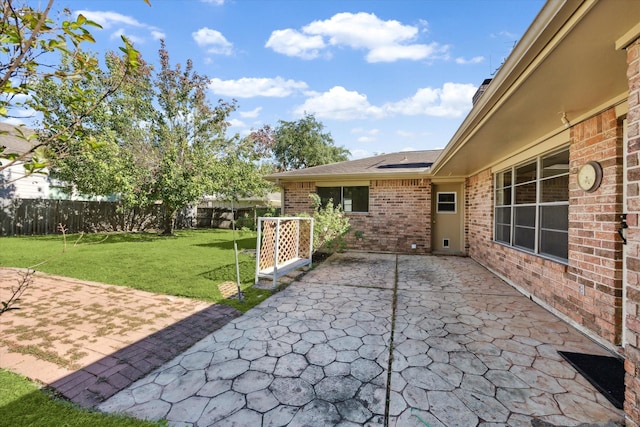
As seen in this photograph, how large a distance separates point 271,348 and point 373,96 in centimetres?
990

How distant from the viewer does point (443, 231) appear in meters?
9.76

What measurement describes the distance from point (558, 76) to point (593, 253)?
2.20m

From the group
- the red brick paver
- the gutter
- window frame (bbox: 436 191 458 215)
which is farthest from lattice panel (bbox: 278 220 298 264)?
window frame (bbox: 436 191 458 215)

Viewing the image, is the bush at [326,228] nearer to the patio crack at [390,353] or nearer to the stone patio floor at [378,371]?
the patio crack at [390,353]

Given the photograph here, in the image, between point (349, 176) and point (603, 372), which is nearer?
point (603, 372)

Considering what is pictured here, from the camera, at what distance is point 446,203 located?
9.75 meters

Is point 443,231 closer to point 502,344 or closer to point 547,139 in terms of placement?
point 547,139

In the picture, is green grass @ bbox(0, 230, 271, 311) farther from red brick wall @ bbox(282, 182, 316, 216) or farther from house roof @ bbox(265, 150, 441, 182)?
house roof @ bbox(265, 150, 441, 182)

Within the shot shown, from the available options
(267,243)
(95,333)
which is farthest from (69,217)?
(95,333)

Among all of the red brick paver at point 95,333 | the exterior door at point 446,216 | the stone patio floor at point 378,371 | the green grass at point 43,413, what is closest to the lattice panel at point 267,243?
the stone patio floor at point 378,371

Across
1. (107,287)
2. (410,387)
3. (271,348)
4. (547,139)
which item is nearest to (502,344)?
(410,387)

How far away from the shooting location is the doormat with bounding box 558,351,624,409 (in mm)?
2383

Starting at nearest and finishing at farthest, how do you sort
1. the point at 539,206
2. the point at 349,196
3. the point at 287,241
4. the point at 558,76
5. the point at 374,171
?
the point at 558,76 → the point at 539,206 → the point at 287,241 → the point at 374,171 → the point at 349,196

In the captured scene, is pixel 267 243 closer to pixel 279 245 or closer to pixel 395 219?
pixel 279 245
